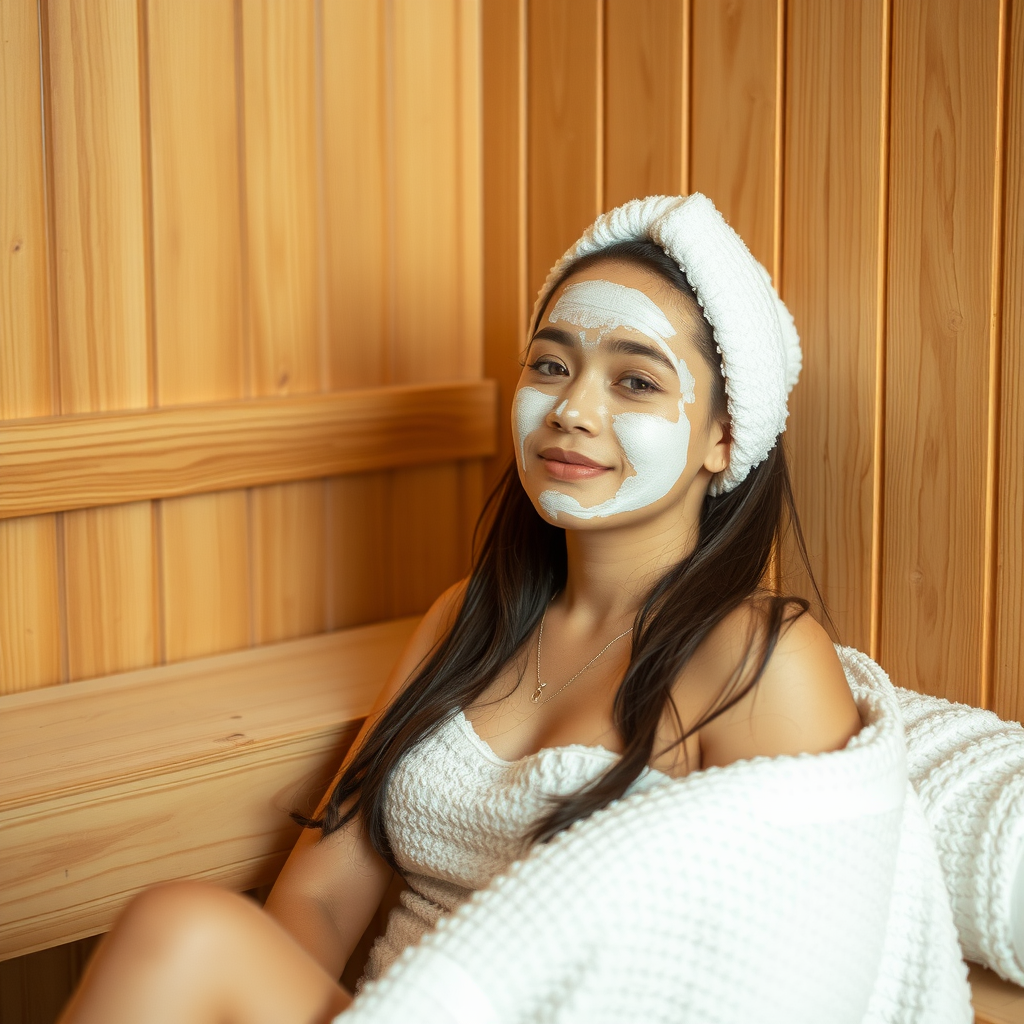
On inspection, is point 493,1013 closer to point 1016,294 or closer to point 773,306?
point 773,306

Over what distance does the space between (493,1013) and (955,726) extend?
715mm

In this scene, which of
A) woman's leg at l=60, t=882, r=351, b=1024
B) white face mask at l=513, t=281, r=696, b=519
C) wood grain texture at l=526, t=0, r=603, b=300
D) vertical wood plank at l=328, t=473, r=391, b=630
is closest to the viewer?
woman's leg at l=60, t=882, r=351, b=1024

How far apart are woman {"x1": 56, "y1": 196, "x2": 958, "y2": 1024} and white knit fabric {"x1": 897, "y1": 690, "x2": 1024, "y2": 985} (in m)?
0.19

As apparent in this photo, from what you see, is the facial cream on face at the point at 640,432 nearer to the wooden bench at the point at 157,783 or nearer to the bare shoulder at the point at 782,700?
the bare shoulder at the point at 782,700

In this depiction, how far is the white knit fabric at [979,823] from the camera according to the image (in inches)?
51.4

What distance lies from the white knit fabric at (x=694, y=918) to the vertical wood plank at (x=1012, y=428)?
0.42 m

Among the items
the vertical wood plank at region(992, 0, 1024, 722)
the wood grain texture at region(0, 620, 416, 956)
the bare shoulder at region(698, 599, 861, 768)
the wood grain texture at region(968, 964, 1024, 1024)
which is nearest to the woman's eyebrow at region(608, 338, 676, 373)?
the bare shoulder at region(698, 599, 861, 768)

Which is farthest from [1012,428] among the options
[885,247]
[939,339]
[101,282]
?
[101,282]

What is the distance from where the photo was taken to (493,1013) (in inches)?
43.5

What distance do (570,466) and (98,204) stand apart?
86cm

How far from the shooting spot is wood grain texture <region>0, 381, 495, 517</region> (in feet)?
5.74

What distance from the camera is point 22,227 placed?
68.2 inches

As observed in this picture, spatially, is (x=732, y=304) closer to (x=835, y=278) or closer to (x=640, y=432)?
(x=640, y=432)

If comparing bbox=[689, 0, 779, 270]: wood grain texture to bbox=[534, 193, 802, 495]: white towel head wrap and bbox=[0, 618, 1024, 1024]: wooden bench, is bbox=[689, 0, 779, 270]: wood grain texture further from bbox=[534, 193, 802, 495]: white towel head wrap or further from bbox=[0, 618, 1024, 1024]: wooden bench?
bbox=[0, 618, 1024, 1024]: wooden bench
